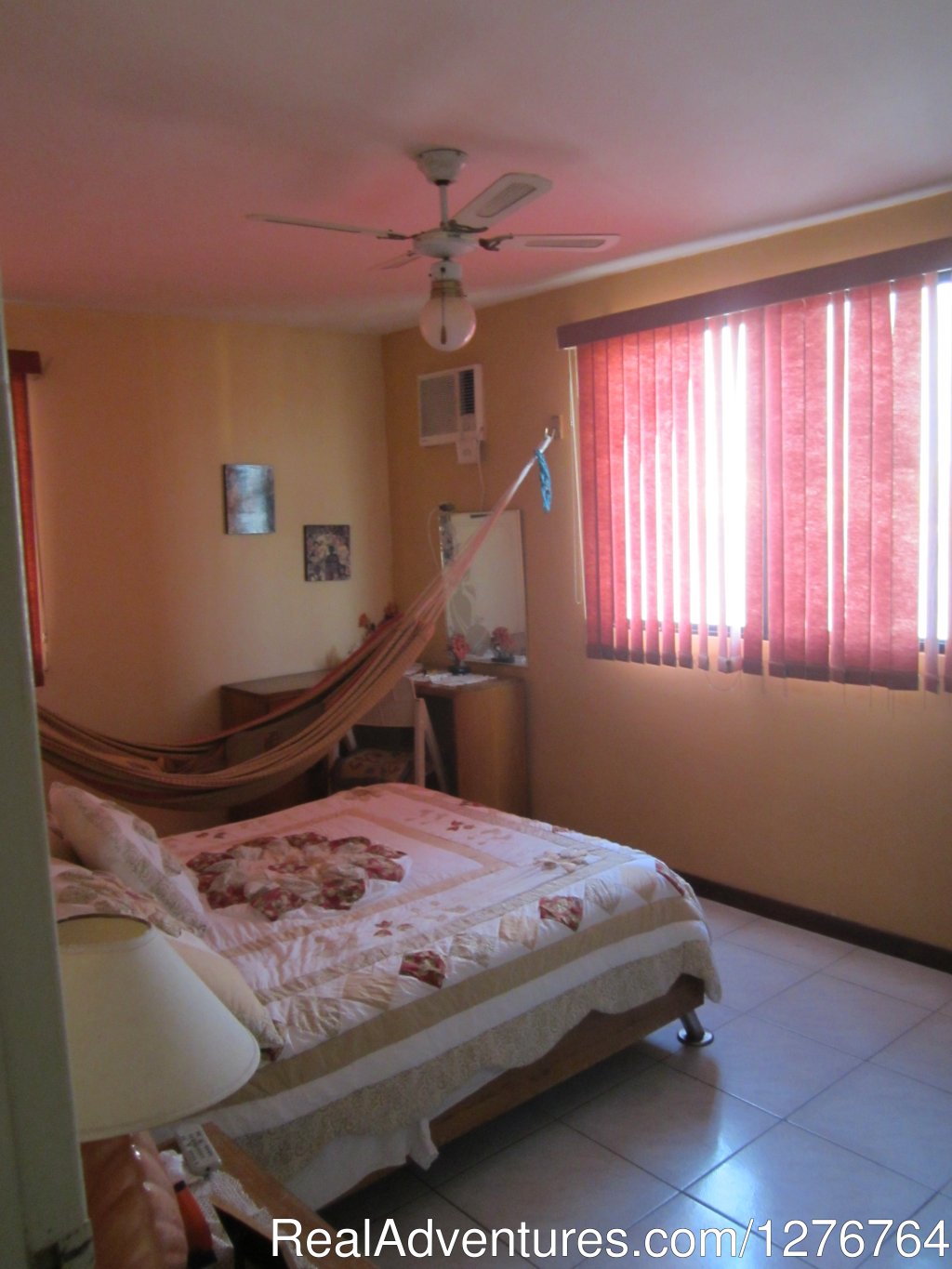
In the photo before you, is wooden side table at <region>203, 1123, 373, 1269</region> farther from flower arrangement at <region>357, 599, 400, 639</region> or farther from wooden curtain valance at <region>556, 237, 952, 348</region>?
flower arrangement at <region>357, 599, 400, 639</region>

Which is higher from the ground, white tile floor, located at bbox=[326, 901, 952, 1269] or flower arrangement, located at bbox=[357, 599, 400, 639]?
flower arrangement, located at bbox=[357, 599, 400, 639]

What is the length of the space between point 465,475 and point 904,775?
92.3 inches

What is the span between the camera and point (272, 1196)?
1.41 metres

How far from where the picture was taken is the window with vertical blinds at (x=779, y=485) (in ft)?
9.72

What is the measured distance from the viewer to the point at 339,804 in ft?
11.1

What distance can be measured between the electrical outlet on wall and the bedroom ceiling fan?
5.61ft

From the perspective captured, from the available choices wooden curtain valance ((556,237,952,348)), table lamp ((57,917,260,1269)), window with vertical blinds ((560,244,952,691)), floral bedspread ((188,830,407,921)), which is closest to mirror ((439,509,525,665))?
window with vertical blinds ((560,244,952,691))

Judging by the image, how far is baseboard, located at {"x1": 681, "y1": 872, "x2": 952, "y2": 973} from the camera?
122 inches

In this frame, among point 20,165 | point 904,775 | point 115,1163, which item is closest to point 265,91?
point 20,165

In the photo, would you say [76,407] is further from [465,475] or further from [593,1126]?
[593,1126]

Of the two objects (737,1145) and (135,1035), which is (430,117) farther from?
(737,1145)

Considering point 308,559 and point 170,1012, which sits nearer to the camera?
point 170,1012

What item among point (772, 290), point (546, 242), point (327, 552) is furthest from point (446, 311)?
point (327, 552)

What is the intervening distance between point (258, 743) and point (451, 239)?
2.04 metres
